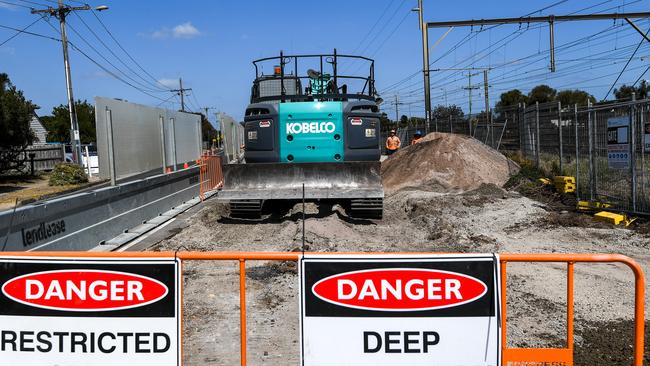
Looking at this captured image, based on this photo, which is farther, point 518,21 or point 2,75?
point 2,75

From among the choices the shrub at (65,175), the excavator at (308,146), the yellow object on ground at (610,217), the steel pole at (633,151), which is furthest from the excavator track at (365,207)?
the shrub at (65,175)

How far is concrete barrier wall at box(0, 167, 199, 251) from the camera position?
6.49m

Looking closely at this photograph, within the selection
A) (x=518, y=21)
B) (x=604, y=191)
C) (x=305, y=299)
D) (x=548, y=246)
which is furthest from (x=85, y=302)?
(x=518, y=21)

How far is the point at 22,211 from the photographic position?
21.5 ft

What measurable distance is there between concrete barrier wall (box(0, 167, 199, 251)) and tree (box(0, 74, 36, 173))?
26825 millimetres

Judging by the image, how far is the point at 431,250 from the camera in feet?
29.3

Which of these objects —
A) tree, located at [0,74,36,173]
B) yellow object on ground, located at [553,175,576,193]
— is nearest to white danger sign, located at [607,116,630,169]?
yellow object on ground, located at [553,175,576,193]

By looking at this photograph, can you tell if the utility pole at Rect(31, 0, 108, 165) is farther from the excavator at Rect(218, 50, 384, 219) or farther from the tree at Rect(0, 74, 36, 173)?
the excavator at Rect(218, 50, 384, 219)

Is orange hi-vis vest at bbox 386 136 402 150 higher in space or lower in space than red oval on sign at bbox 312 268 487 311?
higher

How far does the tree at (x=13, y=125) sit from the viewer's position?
3491 centimetres

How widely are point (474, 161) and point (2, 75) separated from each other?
32377 millimetres

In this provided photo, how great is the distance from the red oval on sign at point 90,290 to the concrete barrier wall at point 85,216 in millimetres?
2087

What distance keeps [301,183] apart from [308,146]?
1.01m

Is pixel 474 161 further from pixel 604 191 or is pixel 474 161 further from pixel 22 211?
pixel 22 211
